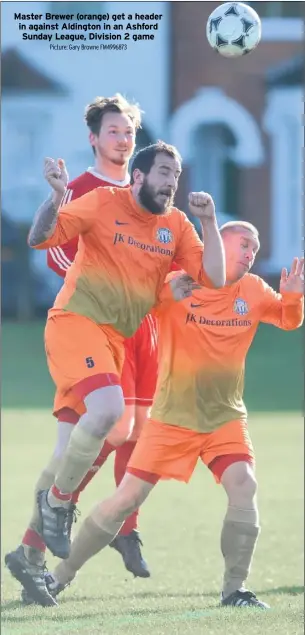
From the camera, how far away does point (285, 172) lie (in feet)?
95.5

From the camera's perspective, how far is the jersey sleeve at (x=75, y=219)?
6773 mm

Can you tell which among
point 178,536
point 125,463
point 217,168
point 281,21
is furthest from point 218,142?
point 125,463

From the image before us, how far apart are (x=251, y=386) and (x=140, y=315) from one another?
1479 centimetres

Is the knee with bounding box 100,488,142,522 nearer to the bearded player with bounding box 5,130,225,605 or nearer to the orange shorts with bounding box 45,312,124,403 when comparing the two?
the bearded player with bounding box 5,130,225,605

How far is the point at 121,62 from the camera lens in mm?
28672

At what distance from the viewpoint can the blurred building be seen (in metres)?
28.3

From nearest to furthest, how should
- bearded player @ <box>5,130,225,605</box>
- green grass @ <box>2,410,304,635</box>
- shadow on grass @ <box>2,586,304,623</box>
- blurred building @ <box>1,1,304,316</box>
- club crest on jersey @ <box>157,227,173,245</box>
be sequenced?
green grass @ <box>2,410,304,635</box>
bearded player @ <box>5,130,225,605</box>
shadow on grass @ <box>2,586,304,623</box>
club crest on jersey @ <box>157,227,173,245</box>
blurred building @ <box>1,1,304,316</box>

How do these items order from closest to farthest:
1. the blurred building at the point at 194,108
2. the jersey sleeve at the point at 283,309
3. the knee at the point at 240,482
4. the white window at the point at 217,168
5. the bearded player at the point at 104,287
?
the bearded player at the point at 104,287, the knee at the point at 240,482, the jersey sleeve at the point at 283,309, the blurred building at the point at 194,108, the white window at the point at 217,168

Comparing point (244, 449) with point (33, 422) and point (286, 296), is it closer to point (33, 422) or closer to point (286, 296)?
point (286, 296)

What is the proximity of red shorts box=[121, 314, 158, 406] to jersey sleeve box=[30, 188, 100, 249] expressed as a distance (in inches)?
48.5

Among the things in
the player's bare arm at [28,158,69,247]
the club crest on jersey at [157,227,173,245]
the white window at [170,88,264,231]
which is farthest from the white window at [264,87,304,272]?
the player's bare arm at [28,158,69,247]

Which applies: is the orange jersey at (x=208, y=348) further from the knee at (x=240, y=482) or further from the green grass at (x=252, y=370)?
the green grass at (x=252, y=370)

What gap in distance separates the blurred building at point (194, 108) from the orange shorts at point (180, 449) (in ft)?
68.0

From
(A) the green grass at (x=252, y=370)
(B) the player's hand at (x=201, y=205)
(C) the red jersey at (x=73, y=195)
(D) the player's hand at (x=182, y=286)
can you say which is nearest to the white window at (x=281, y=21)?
(A) the green grass at (x=252, y=370)
